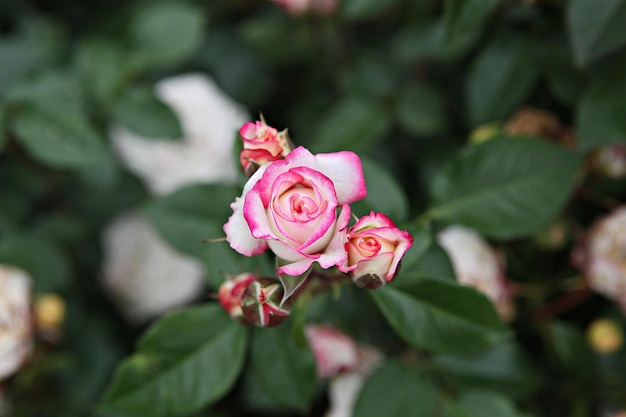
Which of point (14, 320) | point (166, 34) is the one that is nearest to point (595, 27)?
point (166, 34)

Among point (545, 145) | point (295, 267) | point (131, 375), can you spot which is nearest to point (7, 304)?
point (131, 375)

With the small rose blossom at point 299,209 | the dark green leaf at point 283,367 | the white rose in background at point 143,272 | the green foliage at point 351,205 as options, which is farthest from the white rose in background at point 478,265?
the white rose in background at point 143,272

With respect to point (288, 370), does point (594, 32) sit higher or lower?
higher

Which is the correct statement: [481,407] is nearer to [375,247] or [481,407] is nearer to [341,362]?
[341,362]

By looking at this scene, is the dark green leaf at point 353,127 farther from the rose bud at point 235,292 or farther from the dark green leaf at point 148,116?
the rose bud at point 235,292

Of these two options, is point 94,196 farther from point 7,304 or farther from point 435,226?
point 435,226

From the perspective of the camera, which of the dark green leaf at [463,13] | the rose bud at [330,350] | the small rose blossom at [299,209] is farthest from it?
the rose bud at [330,350]
